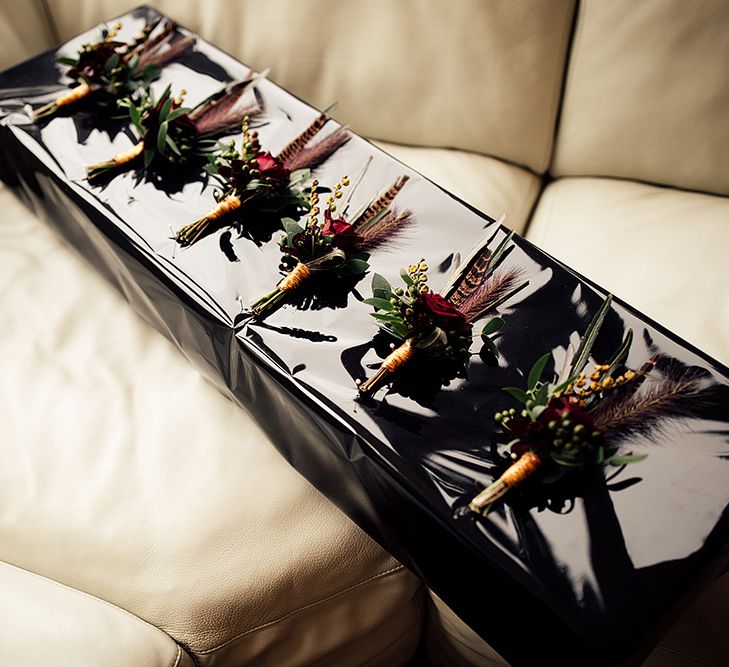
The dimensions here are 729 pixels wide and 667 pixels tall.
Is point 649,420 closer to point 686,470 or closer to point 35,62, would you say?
point 686,470

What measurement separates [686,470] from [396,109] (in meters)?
0.91

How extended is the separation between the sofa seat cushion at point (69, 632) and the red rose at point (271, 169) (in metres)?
0.62

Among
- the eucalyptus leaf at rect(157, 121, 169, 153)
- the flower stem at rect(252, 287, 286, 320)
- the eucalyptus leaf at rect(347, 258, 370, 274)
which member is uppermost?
the eucalyptus leaf at rect(157, 121, 169, 153)

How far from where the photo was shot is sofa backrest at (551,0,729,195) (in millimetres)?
1095

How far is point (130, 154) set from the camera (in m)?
1.10

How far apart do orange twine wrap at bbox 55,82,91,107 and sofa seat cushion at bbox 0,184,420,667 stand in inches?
16.5

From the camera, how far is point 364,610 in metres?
0.97

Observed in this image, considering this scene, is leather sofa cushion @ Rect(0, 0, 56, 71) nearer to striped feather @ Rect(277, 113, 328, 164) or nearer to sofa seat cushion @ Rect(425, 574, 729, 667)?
striped feather @ Rect(277, 113, 328, 164)

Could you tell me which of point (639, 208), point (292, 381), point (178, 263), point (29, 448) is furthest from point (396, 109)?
point (29, 448)

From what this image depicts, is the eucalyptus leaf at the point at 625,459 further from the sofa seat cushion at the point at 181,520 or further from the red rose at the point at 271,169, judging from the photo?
the red rose at the point at 271,169

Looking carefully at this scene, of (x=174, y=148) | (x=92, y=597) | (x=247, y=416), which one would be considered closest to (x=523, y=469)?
(x=247, y=416)

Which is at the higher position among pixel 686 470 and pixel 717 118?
pixel 717 118

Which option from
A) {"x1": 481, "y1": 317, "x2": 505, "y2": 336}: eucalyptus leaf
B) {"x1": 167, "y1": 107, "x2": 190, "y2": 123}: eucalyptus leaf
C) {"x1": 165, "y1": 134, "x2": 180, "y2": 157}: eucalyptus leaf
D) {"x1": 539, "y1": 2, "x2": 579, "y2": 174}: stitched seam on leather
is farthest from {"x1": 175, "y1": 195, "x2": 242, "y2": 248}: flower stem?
{"x1": 539, "y1": 2, "x2": 579, "y2": 174}: stitched seam on leather

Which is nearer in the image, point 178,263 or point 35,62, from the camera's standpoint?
point 178,263
